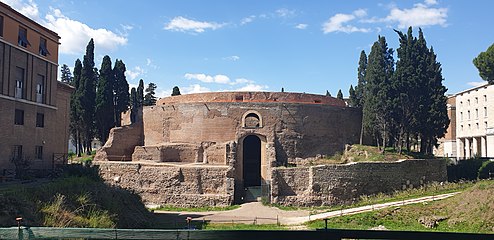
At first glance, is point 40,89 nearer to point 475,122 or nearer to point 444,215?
point 444,215

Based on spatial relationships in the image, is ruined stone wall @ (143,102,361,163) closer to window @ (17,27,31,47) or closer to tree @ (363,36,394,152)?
tree @ (363,36,394,152)

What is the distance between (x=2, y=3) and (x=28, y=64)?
3.01 m

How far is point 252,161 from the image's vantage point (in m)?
27.7

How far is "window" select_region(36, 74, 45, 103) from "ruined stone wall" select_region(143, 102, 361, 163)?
10.1 meters

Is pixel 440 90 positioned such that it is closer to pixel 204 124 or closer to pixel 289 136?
pixel 289 136

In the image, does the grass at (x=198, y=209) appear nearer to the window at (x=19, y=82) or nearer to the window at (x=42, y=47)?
the window at (x=19, y=82)

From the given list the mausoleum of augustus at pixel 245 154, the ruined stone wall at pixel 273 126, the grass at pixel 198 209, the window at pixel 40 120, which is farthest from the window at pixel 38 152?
the ruined stone wall at pixel 273 126

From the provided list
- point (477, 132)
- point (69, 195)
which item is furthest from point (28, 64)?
point (477, 132)

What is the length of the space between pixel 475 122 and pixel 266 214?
2593 centimetres

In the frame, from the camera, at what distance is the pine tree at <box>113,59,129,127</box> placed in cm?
3641

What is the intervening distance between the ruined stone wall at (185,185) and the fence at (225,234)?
1939 centimetres

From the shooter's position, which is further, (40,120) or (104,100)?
(104,100)

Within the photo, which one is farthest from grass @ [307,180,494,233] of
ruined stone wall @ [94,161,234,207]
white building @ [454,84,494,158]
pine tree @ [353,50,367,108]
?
pine tree @ [353,50,367,108]

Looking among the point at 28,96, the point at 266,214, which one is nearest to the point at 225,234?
the point at 266,214
